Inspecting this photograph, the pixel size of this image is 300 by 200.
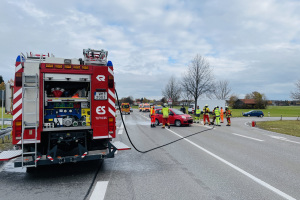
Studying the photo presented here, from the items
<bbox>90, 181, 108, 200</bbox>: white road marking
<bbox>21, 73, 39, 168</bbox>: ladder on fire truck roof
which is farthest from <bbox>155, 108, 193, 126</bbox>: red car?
<bbox>21, 73, 39, 168</bbox>: ladder on fire truck roof

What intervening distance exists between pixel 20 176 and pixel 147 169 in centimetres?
306

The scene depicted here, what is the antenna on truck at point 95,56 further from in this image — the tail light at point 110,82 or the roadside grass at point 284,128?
the roadside grass at point 284,128

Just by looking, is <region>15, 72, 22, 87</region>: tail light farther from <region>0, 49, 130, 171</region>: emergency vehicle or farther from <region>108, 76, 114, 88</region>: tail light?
<region>108, 76, 114, 88</region>: tail light

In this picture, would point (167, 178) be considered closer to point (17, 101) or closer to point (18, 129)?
point (18, 129)

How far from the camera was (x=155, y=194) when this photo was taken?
15.1 ft

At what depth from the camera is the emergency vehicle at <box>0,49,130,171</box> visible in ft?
18.1

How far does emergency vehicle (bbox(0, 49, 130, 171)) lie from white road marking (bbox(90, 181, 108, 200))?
821 mm

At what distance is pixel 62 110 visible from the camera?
6.21 meters

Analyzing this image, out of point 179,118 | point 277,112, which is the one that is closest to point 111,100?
point 179,118

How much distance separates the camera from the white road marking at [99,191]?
446 centimetres

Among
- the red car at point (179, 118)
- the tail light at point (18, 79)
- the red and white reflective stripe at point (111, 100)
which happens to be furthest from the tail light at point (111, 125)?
the red car at point (179, 118)

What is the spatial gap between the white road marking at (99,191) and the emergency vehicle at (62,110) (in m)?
0.82

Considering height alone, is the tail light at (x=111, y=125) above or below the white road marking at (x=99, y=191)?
above

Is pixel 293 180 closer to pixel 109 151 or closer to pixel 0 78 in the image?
pixel 109 151
